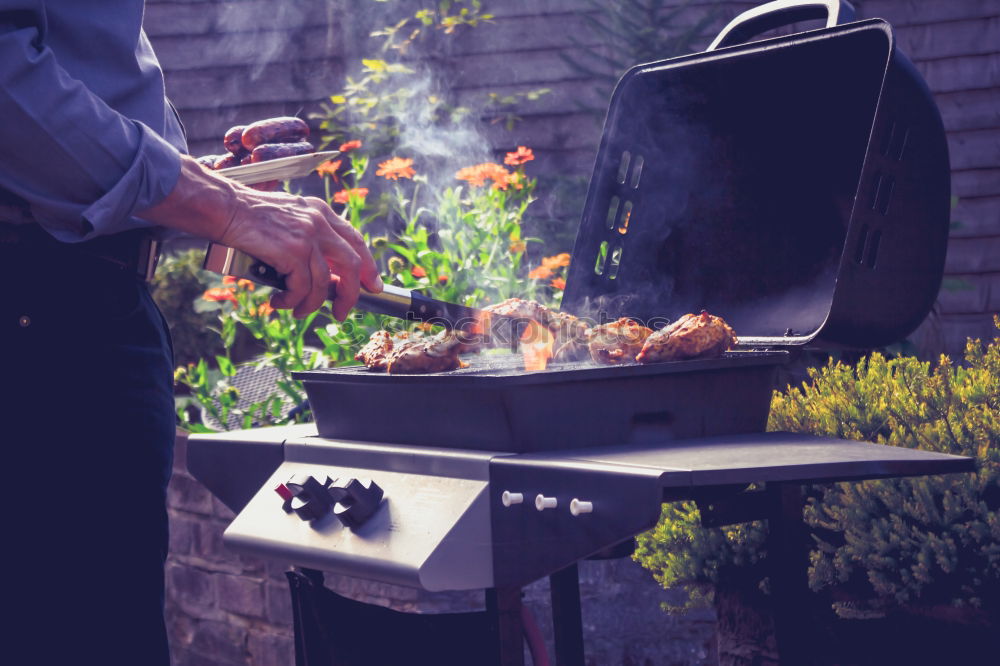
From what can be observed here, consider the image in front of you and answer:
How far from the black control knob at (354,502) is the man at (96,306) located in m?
0.29

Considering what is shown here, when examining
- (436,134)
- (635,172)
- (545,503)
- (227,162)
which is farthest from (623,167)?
(436,134)

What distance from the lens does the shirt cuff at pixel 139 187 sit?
1444 millimetres

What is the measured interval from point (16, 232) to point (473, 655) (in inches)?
40.9

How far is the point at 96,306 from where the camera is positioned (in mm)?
1647

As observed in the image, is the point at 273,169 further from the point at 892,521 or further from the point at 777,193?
the point at 892,521

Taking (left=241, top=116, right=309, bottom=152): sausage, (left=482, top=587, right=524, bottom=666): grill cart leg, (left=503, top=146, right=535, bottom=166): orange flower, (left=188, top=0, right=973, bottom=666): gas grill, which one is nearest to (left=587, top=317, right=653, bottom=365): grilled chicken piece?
(left=188, top=0, right=973, bottom=666): gas grill

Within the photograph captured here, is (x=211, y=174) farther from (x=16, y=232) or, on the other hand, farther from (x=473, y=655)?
(x=473, y=655)

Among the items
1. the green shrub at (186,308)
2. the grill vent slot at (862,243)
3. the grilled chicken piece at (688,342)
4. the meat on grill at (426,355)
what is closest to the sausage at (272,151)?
the meat on grill at (426,355)

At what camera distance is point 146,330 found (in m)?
1.74

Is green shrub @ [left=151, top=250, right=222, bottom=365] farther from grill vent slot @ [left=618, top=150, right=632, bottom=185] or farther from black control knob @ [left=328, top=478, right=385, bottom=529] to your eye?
black control knob @ [left=328, top=478, right=385, bottom=529]

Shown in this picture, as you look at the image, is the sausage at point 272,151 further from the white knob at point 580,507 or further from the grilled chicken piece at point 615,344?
the white knob at point 580,507

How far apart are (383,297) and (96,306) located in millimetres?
485

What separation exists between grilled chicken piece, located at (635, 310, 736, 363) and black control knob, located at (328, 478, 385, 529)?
1.73ft

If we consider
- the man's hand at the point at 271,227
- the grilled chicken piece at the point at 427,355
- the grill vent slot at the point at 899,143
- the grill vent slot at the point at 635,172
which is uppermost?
the grill vent slot at the point at 635,172
